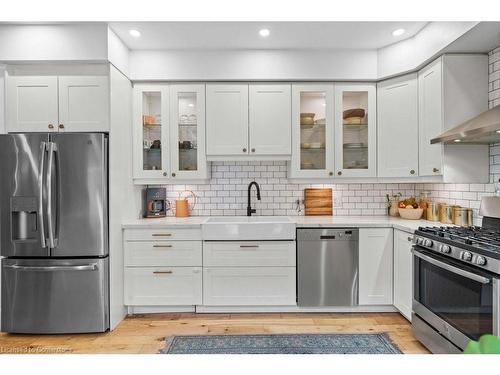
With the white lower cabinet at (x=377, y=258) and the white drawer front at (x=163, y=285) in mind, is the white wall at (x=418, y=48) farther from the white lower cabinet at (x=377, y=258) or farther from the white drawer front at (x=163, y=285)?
the white drawer front at (x=163, y=285)

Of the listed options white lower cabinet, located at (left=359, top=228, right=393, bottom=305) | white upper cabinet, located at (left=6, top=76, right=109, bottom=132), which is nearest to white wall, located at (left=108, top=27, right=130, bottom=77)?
white upper cabinet, located at (left=6, top=76, right=109, bottom=132)

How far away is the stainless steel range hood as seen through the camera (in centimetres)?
215

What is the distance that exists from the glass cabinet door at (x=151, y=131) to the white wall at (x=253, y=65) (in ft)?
0.53

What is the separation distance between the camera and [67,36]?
271 centimetres

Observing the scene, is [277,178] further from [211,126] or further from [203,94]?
[203,94]

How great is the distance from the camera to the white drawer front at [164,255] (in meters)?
3.07

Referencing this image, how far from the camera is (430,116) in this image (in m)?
2.93

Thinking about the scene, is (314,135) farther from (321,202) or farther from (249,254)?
(249,254)

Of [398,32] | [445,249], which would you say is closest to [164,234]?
[445,249]

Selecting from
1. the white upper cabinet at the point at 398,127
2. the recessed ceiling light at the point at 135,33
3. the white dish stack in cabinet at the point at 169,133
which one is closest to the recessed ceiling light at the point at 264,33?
the white dish stack in cabinet at the point at 169,133

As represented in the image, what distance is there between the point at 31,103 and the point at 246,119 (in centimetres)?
183

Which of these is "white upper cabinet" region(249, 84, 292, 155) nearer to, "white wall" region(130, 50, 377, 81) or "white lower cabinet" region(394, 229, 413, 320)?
"white wall" region(130, 50, 377, 81)
